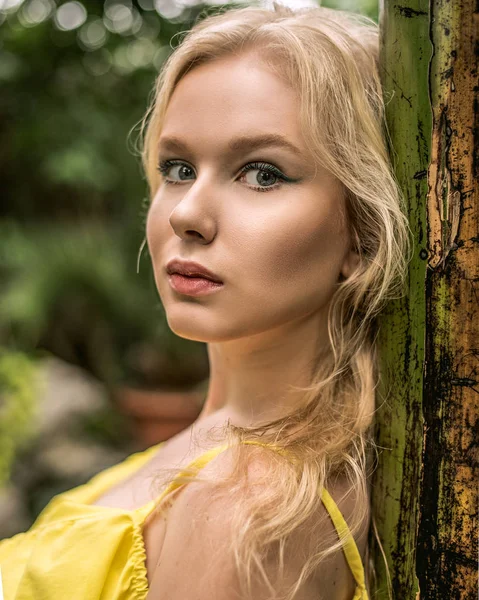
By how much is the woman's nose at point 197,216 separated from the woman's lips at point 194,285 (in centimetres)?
7

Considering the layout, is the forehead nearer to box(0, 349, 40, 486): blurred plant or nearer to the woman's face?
the woman's face

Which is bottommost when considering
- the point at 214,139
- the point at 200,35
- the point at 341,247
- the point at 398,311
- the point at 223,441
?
the point at 223,441

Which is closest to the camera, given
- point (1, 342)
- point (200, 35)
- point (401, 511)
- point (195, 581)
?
point (195, 581)

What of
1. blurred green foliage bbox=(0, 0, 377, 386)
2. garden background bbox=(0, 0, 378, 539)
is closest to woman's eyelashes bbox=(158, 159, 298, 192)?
garden background bbox=(0, 0, 378, 539)

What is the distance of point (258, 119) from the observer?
117 centimetres

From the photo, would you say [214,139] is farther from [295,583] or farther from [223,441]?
[295,583]

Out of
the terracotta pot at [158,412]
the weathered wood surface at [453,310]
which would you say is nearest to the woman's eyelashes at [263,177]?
the weathered wood surface at [453,310]

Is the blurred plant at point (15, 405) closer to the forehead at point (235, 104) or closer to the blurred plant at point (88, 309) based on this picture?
the blurred plant at point (88, 309)

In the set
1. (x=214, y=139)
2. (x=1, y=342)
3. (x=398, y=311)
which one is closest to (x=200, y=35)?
(x=214, y=139)

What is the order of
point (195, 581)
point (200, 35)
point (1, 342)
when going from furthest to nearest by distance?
point (1, 342)
point (200, 35)
point (195, 581)

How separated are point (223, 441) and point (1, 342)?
12.0ft

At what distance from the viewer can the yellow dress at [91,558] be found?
119cm

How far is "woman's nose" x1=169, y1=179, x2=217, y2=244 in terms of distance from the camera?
1.17m

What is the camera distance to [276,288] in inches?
46.6
